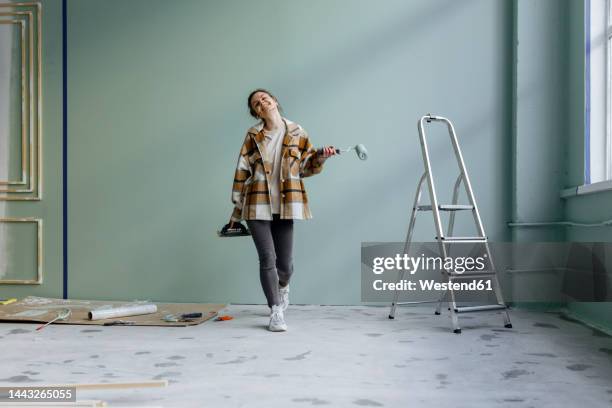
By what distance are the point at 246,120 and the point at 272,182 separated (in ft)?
2.97

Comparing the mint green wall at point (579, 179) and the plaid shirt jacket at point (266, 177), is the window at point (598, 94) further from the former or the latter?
the plaid shirt jacket at point (266, 177)

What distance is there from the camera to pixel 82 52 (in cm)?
404

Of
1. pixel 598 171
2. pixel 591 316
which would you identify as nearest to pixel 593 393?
pixel 591 316

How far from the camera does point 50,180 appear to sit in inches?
160

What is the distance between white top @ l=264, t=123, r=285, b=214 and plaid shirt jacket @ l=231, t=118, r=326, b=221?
1.1 inches

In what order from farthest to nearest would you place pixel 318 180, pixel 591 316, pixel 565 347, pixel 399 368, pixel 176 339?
pixel 318 180, pixel 591 316, pixel 176 339, pixel 565 347, pixel 399 368

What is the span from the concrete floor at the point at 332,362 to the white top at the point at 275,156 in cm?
71

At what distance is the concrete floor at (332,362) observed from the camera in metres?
1.90

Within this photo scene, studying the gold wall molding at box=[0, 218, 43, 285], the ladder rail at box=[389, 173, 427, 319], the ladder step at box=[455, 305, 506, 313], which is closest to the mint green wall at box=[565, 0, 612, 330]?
the ladder step at box=[455, 305, 506, 313]

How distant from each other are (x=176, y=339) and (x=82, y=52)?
92.6 inches

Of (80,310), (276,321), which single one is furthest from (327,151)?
(80,310)

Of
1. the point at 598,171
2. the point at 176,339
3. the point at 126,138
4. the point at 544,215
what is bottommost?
the point at 176,339

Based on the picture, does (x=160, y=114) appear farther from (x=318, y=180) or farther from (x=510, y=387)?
(x=510, y=387)

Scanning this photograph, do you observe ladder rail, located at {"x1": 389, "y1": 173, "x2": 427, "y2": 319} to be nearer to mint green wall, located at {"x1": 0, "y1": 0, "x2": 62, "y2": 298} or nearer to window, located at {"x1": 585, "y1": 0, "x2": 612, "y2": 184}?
window, located at {"x1": 585, "y1": 0, "x2": 612, "y2": 184}
